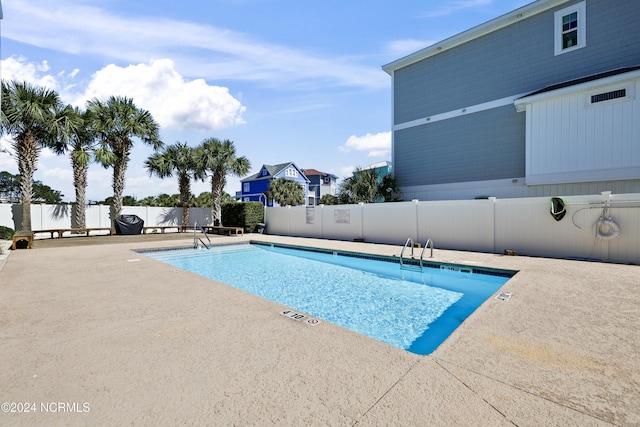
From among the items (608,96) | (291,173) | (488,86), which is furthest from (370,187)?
(291,173)

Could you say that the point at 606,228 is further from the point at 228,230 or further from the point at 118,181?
the point at 118,181

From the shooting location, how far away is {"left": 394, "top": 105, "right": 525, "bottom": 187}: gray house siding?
497 inches

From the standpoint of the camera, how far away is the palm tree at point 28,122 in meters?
12.5

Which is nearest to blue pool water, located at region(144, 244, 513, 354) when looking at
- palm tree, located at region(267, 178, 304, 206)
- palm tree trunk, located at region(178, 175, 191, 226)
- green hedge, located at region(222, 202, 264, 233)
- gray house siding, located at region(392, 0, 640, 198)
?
green hedge, located at region(222, 202, 264, 233)

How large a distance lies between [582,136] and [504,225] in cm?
475

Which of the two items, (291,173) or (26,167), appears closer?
(26,167)

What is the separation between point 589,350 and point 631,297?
8.61 feet

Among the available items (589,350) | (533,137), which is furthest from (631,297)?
(533,137)

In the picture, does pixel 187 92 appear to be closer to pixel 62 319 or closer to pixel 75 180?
pixel 75 180

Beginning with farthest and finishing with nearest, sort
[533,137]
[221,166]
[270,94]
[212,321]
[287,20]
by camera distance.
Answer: [221,166]
[270,94]
[533,137]
[287,20]
[212,321]

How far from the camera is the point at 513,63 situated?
499 inches

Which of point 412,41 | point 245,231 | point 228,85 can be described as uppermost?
point 412,41

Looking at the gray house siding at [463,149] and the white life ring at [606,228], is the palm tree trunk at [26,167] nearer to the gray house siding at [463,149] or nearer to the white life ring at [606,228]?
the gray house siding at [463,149]

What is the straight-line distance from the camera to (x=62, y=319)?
11.6ft
